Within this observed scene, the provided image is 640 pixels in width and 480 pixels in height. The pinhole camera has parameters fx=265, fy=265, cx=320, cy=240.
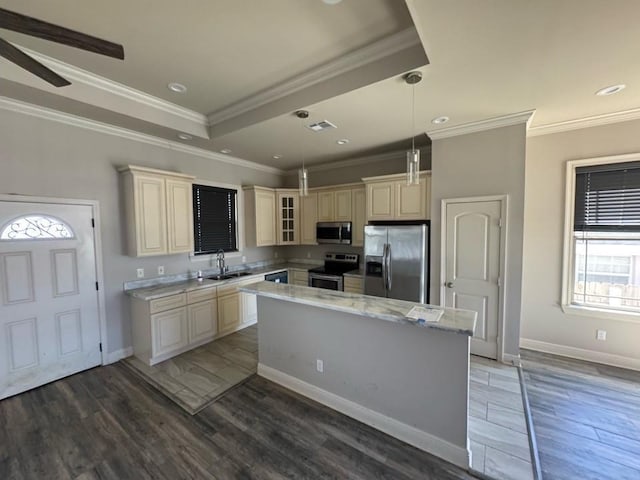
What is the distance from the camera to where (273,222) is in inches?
208

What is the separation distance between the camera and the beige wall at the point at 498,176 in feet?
10.1

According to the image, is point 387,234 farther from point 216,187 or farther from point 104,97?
point 104,97

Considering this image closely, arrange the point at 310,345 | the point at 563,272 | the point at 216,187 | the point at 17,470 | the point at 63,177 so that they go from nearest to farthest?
the point at 17,470 < the point at 310,345 < the point at 63,177 < the point at 563,272 < the point at 216,187

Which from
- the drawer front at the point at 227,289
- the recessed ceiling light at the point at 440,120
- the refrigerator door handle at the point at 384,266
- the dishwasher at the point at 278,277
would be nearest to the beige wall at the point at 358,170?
the recessed ceiling light at the point at 440,120

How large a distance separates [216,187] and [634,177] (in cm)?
566

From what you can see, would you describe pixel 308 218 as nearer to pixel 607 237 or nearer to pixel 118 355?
pixel 118 355

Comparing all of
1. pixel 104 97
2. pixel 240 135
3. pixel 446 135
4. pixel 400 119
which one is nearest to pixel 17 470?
pixel 104 97

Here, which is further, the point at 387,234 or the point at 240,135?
the point at 387,234

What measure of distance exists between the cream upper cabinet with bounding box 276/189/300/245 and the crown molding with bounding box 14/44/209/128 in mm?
2101

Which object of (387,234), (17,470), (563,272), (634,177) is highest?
(634,177)

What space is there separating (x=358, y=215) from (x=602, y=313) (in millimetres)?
3394

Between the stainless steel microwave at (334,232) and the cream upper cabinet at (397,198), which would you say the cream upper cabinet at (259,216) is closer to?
the stainless steel microwave at (334,232)

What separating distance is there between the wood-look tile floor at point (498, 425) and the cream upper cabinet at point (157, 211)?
13.0 ft

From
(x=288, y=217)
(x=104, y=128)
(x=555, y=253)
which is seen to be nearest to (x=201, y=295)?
(x=288, y=217)
